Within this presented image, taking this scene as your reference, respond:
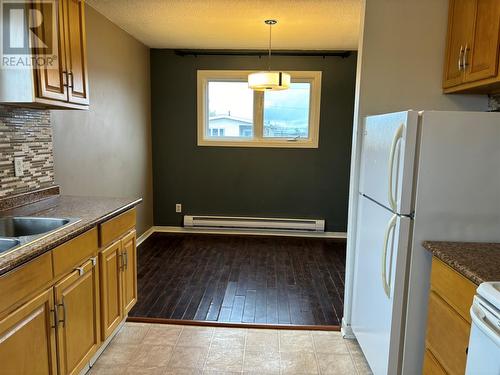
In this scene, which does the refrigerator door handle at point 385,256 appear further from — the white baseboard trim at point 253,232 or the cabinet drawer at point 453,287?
the white baseboard trim at point 253,232

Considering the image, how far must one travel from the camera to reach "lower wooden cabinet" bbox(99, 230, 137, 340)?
212 centimetres

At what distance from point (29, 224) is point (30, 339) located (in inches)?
27.1

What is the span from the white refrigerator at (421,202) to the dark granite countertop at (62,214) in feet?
4.98

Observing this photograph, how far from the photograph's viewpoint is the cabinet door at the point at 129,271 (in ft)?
7.86

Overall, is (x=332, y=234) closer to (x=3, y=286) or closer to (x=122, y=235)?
(x=122, y=235)

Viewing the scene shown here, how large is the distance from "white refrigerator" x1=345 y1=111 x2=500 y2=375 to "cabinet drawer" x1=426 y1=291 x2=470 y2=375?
0.14 m

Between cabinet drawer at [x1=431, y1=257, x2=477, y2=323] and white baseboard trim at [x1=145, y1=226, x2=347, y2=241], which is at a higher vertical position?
cabinet drawer at [x1=431, y1=257, x2=477, y2=323]

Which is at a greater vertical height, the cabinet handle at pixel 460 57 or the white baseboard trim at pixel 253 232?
the cabinet handle at pixel 460 57

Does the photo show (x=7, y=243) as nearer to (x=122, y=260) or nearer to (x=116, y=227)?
(x=116, y=227)

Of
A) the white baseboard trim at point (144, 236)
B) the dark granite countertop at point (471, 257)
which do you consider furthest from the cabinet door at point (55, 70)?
the white baseboard trim at point (144, 236)

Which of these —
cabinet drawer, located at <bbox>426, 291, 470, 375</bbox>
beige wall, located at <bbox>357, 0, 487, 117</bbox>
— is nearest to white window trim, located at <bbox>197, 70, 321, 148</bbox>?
beige wall, located at <bbox>357, 0, 487, 117</bbox>

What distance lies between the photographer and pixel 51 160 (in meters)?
2.62

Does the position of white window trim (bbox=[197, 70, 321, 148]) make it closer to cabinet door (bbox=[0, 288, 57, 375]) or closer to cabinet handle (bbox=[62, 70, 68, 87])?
cabinet handle (bbox=[62, 70, 68, 87])

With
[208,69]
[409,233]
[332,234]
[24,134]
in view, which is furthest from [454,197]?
[208,69]
